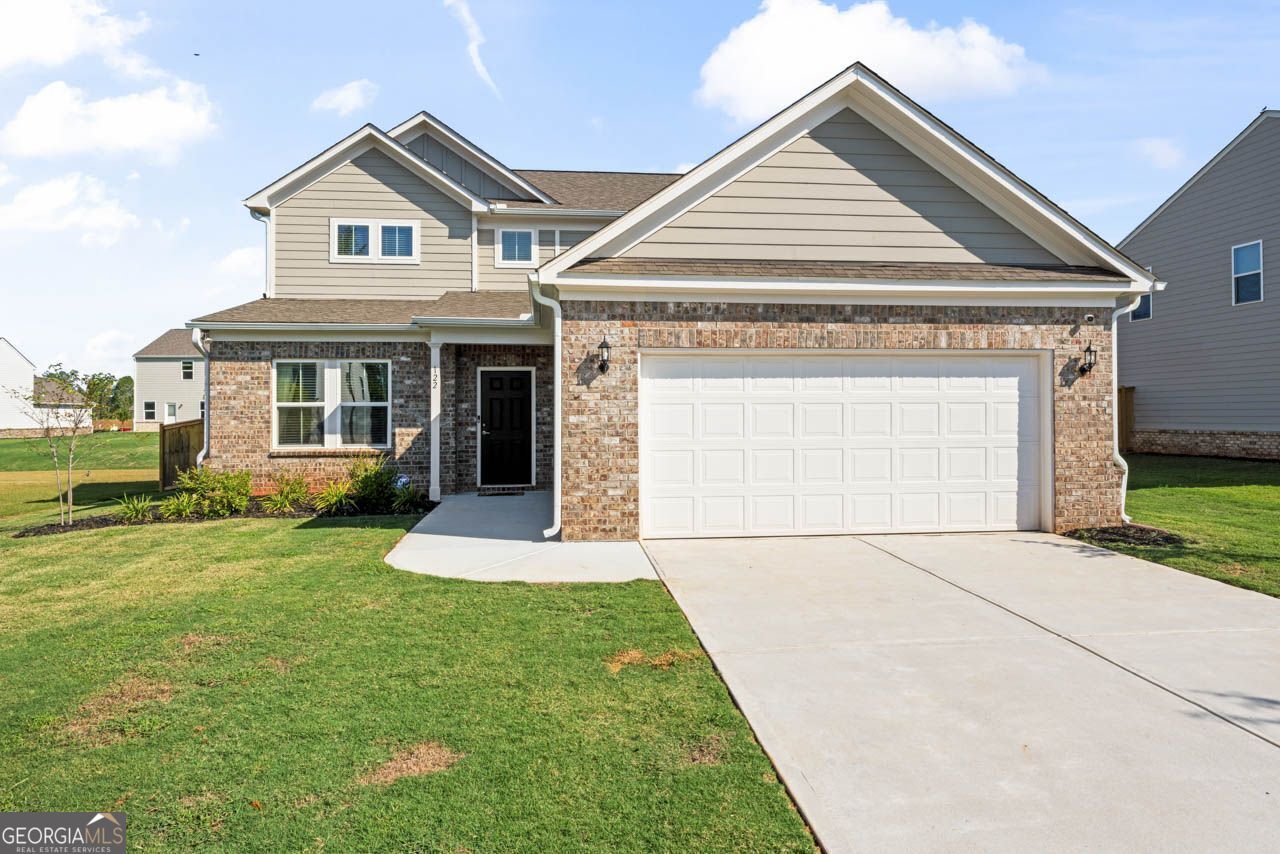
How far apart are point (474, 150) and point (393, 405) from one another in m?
6.12

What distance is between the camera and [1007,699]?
4266 millimetres

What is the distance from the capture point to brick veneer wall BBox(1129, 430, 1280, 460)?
57.0 ft

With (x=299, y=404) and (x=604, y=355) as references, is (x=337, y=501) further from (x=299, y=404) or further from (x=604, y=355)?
(x=604, y=355)

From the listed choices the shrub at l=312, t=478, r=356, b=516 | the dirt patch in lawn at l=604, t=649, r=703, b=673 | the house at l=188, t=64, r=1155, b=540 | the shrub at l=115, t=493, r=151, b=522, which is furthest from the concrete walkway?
the shrub at l=115, t=493, r=151, b=522

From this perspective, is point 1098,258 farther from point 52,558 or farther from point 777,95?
point 52,558

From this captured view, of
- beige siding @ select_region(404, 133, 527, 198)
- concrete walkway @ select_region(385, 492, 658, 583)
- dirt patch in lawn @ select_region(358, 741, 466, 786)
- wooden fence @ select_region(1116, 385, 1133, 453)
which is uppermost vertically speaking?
beige siding @ select_region(404, 133, 527, 198)

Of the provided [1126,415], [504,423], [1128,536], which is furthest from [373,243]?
[1126,415]

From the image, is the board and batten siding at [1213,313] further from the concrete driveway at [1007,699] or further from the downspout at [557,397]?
the downspout at [557,397]

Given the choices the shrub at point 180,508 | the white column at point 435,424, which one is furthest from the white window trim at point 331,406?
the shrub at point 180,508

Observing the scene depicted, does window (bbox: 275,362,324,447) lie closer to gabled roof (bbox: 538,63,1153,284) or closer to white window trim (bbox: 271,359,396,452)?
white window trim (bbox: 271,359,396,452)

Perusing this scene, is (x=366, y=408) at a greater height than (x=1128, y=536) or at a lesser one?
→ greater

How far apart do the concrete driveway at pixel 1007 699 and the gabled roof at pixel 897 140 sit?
169 inches

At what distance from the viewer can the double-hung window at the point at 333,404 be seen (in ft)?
43.6

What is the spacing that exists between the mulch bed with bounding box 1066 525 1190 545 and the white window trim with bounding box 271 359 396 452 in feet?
36.0
